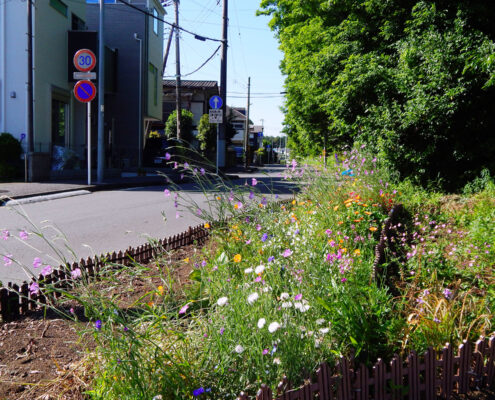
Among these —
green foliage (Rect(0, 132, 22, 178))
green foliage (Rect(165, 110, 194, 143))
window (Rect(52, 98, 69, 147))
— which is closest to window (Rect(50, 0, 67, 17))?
window (Rect(52, 98, 69, 147))

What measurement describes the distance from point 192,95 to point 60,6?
103 ft

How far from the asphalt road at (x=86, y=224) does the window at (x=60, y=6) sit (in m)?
10.4

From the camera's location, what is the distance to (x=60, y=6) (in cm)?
2108

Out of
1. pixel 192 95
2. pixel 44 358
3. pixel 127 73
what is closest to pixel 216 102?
pixel 127 73

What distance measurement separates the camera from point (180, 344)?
8.98 ft

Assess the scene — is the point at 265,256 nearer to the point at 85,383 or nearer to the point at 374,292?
the point at 374,292

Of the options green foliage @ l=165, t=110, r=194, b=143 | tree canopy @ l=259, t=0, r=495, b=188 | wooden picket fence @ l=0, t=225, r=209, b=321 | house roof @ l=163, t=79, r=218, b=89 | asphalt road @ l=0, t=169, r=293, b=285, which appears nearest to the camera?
wooden picket fence @ l=0, t=225, r=209, b=321

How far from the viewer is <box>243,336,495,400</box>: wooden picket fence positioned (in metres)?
2.28

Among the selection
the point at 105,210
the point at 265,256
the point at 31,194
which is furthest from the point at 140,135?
the point at 265,256

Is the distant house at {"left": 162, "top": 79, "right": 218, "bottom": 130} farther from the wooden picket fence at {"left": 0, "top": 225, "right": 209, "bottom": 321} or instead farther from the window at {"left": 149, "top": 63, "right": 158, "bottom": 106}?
the wooden picket fence at {"left": 0, "top": 225, "right": 209, "bottom": 321}

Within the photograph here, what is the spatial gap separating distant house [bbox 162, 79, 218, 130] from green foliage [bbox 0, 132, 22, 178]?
1352 inches

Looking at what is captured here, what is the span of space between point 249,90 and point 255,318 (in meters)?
56.0

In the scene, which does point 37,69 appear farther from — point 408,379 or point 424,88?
point 408,379

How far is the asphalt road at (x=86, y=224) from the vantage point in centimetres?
623
